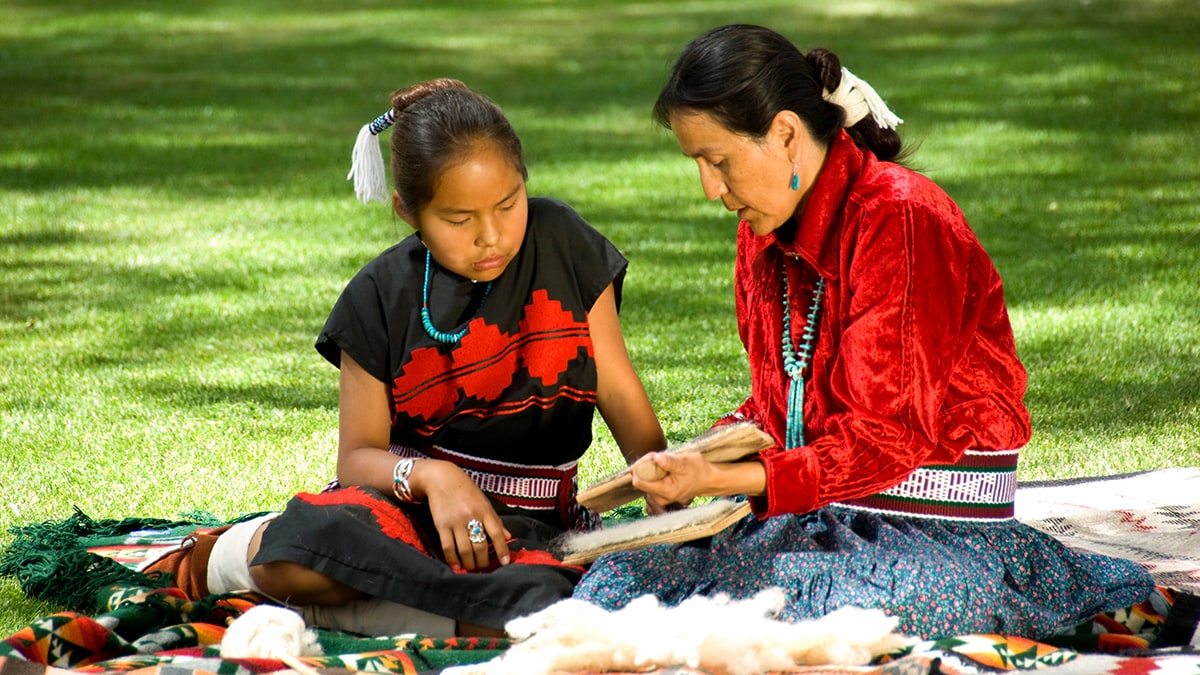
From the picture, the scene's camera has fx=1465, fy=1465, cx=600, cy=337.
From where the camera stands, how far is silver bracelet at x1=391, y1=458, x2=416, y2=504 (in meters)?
3.13

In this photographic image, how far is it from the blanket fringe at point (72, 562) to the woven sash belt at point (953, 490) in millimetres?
1648

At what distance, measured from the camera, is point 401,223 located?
8562 mm

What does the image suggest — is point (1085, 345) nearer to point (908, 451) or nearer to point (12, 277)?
point (908, 451)

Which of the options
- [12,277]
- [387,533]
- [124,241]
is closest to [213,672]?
[387,533]

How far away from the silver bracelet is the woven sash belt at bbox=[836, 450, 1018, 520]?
950 mm

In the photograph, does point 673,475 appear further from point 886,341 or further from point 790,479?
point 886,341

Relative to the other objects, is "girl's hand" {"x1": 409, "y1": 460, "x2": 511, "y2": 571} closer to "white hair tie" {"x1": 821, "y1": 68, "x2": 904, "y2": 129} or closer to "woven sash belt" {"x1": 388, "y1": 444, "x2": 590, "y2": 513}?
"woven sash belt" {"x1": 388, "y1": 444, "x2": 590, "y2": 513}

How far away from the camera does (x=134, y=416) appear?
5121 millimetres

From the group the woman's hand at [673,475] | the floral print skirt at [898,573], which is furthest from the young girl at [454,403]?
the woman's hand at [673,475]

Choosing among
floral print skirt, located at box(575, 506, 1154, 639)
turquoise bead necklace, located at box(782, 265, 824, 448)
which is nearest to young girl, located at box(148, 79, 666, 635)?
floral print skirt, located at box(575, 506, 1154, 639)

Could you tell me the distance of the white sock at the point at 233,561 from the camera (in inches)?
127

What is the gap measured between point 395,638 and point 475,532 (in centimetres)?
27

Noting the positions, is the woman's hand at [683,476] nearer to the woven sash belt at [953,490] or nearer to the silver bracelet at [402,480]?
the woven sash belt at [953,490]

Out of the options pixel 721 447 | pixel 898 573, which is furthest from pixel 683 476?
pixel 898 573
